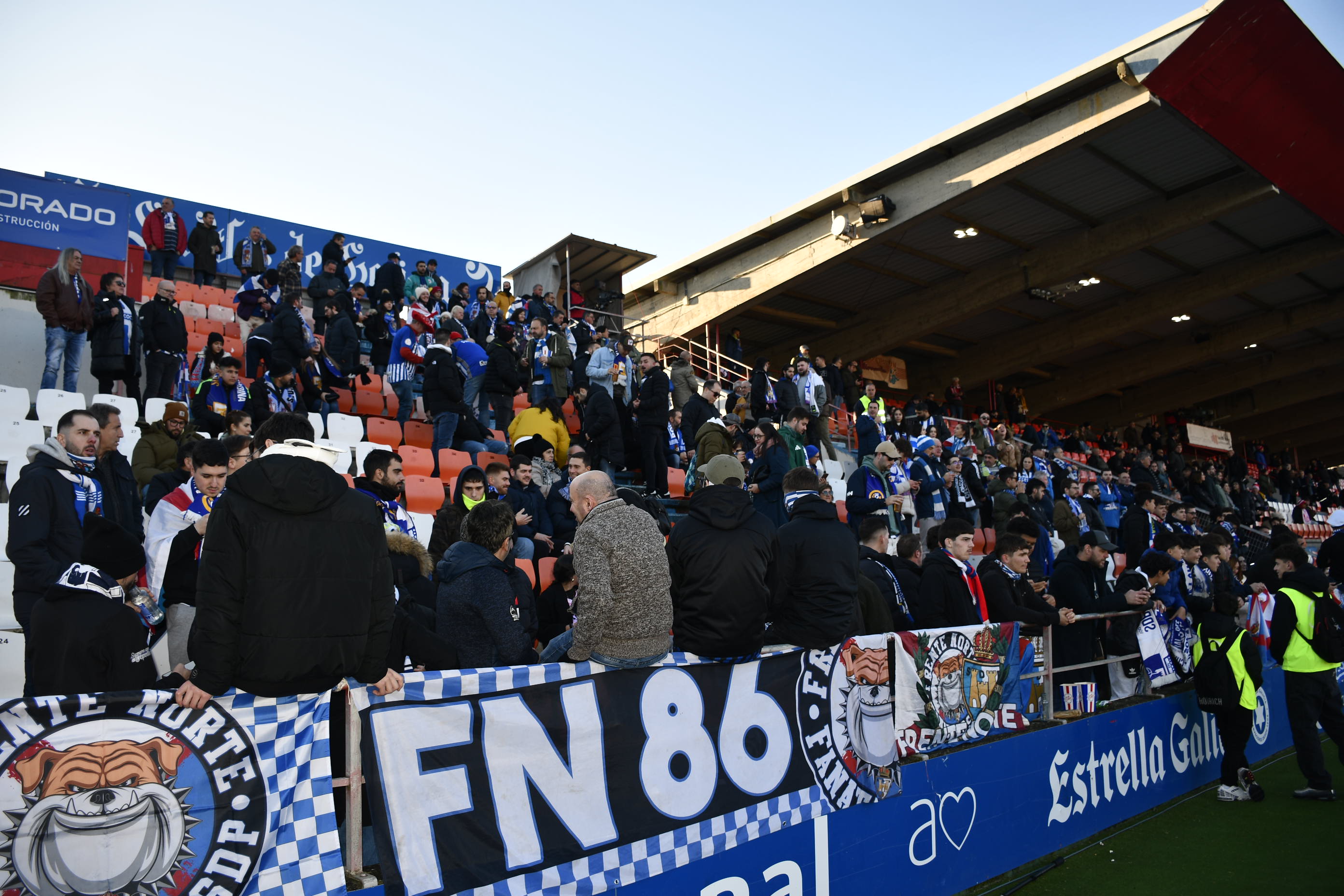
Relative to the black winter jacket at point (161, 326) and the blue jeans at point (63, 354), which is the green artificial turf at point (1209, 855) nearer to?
the black winter jacket at point (161, 326)

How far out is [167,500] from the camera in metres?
4.61

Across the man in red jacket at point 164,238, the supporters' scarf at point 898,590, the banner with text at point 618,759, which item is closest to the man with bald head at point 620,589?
the banner with text at point 618,759

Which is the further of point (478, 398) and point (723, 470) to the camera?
point (478, 398)

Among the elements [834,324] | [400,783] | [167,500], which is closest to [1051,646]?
[400,783]

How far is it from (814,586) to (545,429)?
606cm

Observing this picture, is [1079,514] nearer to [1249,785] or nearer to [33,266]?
[1249,785]

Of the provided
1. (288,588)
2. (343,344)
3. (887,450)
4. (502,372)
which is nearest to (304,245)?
(343,344)

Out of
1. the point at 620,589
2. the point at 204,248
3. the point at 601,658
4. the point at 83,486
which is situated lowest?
the point at 601,658

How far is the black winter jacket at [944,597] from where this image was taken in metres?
5.93

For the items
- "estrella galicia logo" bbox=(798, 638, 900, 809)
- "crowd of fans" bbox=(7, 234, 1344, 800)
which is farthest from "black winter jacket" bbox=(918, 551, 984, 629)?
"estrella galicia logo" bbox=(798, 638, 900, 809)

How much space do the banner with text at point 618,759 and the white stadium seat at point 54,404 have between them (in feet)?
20.8

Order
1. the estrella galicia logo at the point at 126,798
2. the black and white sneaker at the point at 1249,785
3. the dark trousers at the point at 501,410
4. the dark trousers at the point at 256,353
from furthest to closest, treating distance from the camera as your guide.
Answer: the dark trousers at the point at 501,410
the dark trousers at the point at 256,353
the black and white sneaker at the point at 1249,785
the estrella galicia logo at the point at 126,798

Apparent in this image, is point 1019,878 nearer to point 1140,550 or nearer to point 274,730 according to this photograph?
point 274,730

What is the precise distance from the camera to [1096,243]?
794 inches
